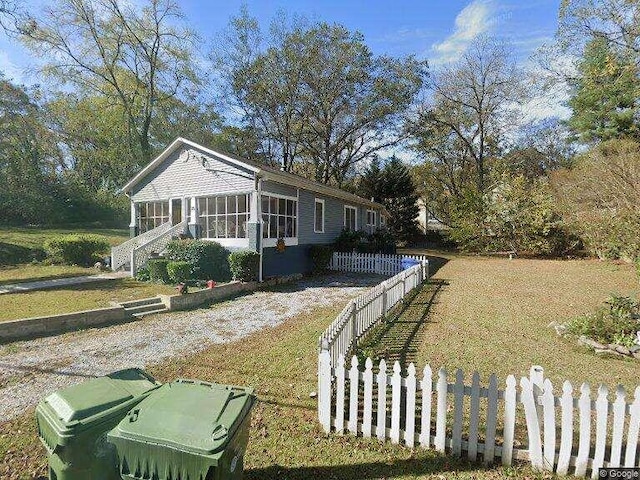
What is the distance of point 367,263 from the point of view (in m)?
16.2

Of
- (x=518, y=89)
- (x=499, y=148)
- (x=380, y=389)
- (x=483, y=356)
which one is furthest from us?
(x=499, y=148)

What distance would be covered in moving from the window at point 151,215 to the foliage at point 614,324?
15687mm

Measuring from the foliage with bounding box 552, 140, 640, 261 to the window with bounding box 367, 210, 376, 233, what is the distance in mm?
11233

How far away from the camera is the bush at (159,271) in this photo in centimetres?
1225

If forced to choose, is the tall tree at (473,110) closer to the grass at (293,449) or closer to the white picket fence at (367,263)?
the white picket fence at (367,263)

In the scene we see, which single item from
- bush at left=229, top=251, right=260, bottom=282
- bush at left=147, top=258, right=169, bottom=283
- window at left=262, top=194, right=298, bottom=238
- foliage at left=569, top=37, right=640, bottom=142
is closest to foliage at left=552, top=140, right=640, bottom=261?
foliage at left=569, top=37, right=640, bottom=142

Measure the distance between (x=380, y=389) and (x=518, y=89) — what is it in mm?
31189

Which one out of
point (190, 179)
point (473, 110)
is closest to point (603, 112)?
point (473, 110)

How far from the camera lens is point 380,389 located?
12.3 feet

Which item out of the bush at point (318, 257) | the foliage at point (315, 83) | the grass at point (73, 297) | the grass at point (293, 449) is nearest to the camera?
the grass at point (293, 449)

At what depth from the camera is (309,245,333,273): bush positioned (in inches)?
622

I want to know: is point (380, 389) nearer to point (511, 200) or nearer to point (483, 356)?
point (483, 356)

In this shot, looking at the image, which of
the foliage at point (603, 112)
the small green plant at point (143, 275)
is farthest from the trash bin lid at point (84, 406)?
the foliage at point (603, 112)

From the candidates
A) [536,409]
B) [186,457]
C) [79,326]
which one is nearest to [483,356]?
[536,409]
